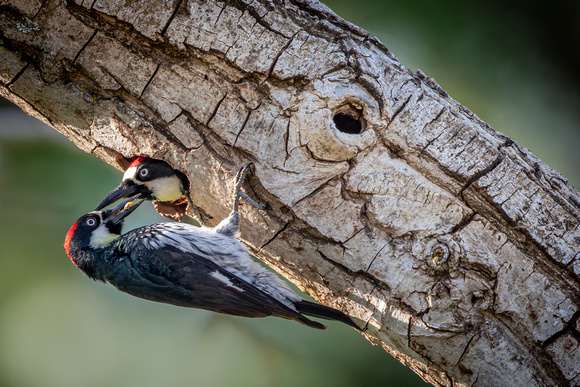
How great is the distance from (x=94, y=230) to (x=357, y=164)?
1.58 m

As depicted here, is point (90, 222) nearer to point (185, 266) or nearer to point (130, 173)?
point (130, 173)

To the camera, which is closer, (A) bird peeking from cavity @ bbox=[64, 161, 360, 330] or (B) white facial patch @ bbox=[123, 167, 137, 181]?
(A) bird peeking from cavity @ bbox=[64, 161, 360, 330]

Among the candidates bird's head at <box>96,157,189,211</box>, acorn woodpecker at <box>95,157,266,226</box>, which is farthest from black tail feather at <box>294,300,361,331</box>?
bird's head at <box>96,157,189,211</box>

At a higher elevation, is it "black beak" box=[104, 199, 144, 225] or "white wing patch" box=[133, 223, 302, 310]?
"white wing patch" box=[133, 223, 302, 310]

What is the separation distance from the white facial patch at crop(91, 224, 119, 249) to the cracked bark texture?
838 millimetres

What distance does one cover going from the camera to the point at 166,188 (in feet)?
8.20

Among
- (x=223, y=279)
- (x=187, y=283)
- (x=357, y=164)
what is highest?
(x=357, y=164)

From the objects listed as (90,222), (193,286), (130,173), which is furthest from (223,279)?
(90,222)

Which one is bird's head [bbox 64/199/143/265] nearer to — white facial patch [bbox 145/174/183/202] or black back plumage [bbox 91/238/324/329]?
white facial patch [bbox 145/174/183/202]

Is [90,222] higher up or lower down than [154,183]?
lower down

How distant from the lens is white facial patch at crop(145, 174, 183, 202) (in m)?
2.45

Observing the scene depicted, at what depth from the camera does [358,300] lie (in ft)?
6.24

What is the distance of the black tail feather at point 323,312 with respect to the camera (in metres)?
1.99

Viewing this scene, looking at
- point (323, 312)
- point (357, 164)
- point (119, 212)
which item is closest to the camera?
point (357, 164)
